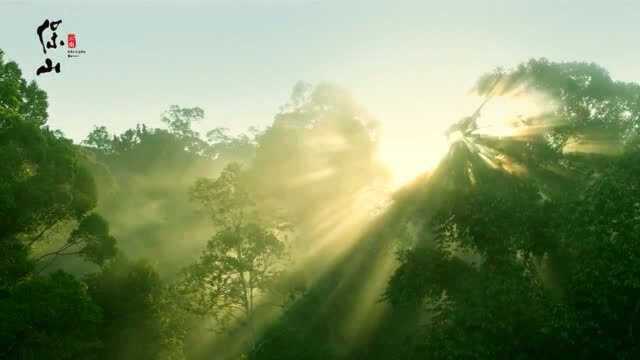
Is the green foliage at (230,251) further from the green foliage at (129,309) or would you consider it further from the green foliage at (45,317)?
the green foliage at (45,317)

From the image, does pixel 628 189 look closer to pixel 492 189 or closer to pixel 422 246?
pixel 492 189

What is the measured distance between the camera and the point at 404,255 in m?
20.1

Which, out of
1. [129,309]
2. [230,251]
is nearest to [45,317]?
[129,309]

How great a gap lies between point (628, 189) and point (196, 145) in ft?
200

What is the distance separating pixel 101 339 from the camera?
67.7ft

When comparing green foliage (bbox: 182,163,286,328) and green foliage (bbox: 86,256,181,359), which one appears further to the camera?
green foliage (bbox: 182,163,286,328)

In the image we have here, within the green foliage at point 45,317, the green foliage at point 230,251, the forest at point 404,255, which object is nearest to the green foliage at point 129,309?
the forest at point 404,255

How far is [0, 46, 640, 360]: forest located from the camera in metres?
15.1

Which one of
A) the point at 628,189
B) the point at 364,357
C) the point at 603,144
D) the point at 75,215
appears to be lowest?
the point at 364,357

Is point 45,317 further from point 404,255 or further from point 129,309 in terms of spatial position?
point 404,255

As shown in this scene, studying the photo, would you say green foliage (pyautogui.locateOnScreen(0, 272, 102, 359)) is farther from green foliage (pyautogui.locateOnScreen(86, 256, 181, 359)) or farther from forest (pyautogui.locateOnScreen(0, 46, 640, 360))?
green foliage (pyautogui.locateOnScreen(86, 256, 181, 359))

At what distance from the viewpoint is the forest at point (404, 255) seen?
15133 millimetres

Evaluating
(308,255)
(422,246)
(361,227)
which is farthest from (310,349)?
(308,255)

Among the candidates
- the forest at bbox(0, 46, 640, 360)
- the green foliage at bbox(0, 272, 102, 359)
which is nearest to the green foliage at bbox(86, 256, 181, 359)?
the forest at bbox(0, 46, 640, 360)
